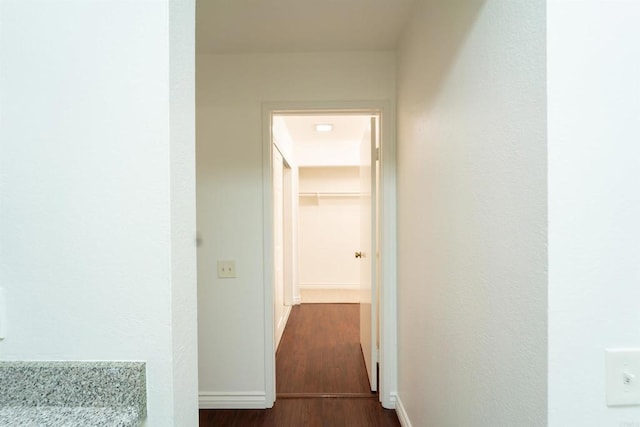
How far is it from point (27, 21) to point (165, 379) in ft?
2.89

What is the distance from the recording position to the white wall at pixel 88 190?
0.70 meters

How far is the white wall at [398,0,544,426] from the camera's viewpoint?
2.33 ft

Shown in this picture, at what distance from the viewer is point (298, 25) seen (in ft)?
5.95

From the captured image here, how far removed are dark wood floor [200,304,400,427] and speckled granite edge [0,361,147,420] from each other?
1.62 m

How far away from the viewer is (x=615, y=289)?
2.16 ft

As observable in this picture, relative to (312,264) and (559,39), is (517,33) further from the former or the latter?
(312,264)

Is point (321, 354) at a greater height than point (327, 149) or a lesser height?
lesser

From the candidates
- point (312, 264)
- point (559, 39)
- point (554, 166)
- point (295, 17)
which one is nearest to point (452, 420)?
point (554, 166)

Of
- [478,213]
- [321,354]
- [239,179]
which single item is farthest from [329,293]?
[478,213]

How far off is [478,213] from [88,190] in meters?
1.06

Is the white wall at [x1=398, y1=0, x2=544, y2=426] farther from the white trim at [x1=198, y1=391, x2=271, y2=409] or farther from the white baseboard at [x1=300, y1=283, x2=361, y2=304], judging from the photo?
the white baseboard at [x1=300, y1=283, x2=361, y2=304]

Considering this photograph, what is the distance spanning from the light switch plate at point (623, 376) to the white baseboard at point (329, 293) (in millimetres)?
4342

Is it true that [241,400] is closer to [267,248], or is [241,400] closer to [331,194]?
[267,248]

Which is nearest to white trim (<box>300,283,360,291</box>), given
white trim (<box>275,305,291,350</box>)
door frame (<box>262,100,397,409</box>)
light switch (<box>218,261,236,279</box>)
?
white trim (<box>275,305,291,350</box>)
